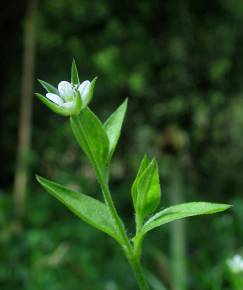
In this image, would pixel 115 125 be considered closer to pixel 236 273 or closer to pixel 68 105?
pixel 68 105

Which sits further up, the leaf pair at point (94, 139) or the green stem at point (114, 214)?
the leaf pair at point (94, 139)

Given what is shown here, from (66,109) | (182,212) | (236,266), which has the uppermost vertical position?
(66,109)

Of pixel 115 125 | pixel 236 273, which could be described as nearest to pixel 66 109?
pixel 115 125

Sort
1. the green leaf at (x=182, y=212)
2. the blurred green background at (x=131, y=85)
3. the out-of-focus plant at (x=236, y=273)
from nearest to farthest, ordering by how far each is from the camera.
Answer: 1. the green leaf at (x=182, y=212)
2. the out-of-focus plant at (x=236, y=273)
3. the blurred green background at (x=131, y=85)

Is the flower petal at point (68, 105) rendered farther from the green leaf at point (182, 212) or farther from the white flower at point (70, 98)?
the green leaf at point (182, 212)

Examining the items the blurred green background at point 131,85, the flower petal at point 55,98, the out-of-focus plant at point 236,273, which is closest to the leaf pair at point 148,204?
the flower petal at point 55,98

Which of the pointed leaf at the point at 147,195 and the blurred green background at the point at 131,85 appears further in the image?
the blurred green background at the point at 131,85
